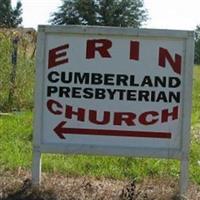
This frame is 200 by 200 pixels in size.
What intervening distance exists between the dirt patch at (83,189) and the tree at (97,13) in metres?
67.8

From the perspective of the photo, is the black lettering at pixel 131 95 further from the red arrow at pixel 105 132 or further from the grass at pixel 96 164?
A: the grass at pixel 96 164

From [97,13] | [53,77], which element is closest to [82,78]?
[53,77]

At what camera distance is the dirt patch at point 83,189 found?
21.1ft

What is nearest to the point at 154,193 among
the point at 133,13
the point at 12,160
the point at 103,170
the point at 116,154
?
the point at 116,154

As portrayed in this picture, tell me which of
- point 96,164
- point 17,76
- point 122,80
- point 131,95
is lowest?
point 96,164

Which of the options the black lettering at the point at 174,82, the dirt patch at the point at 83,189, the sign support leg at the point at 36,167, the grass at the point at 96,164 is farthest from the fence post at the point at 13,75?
the black lettering at the point at 174,82

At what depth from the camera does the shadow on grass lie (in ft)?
21.0

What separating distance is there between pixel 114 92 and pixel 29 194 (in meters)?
1.29

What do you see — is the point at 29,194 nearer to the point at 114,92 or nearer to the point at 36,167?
the point at 36,167

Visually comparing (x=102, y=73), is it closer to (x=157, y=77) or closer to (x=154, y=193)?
(x=157, y=77)

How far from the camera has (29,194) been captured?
21.2 ft

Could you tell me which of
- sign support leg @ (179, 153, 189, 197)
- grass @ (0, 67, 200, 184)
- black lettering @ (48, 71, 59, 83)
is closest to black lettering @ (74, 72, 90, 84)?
black lettering @ (48, 71, 59, 83)

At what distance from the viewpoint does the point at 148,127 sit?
21.4ft

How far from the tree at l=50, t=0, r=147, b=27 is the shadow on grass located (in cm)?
6852
